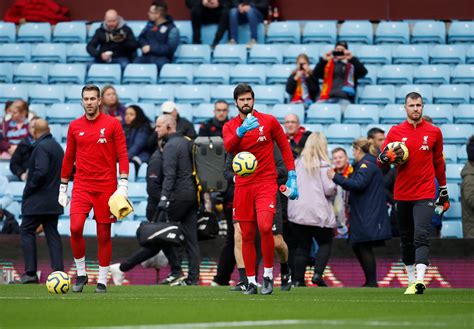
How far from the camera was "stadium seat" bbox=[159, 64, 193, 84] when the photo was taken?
20.3m

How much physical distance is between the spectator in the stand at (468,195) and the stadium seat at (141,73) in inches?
272

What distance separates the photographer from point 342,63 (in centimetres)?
1867

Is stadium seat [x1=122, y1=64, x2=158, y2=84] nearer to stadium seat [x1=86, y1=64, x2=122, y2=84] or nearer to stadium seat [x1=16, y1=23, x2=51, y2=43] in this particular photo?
stadium seat [x1=86, y1=64, x2=122, y2=84]

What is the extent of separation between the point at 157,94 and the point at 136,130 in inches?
86.1

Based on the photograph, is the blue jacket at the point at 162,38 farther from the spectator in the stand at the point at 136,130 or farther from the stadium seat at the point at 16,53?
the spectator in the stand at the point at 136,130

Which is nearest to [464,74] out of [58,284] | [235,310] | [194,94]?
[194,94]

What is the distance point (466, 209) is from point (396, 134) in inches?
155

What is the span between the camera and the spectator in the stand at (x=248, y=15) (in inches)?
807

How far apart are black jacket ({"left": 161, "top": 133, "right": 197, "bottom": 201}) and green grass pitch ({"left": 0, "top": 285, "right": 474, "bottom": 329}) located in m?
2.85

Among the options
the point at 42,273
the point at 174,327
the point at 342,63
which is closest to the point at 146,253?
the point at 42,273

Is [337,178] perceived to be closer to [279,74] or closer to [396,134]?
[396,134]

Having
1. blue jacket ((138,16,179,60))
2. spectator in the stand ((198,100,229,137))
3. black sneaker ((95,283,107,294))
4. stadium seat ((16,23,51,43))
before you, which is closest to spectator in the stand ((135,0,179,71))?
blue jacket ((138,16,179,60))

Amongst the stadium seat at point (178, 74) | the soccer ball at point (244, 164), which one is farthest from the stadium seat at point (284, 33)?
the soccer ball at point (244, 164)

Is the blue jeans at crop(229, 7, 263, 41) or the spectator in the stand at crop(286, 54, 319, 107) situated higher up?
the blue jeans at crop(229, 7, 263, 41)
